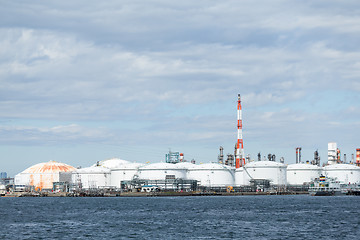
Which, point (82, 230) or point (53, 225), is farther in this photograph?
point (53, 225)

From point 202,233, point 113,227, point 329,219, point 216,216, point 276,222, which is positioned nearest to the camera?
point 202,233

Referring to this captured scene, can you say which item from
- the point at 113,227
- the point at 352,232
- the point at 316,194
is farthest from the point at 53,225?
the point at 316,194

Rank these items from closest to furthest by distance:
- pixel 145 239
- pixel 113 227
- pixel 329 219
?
pixel 145 239 < pixel 113 227 < pixel 329 219

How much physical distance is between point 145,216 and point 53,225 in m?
19.3

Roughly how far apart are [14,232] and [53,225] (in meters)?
9.58

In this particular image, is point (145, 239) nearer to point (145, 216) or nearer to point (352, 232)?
point (352, 232)

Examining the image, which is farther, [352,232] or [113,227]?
[113,227]

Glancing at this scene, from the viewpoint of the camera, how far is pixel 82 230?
69062mm

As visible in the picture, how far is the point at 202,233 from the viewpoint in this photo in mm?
65938

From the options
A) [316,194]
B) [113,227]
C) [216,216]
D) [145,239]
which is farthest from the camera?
[316,194]

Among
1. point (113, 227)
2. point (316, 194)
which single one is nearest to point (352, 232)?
point (113, 227)

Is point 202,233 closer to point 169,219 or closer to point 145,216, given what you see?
point 169,219

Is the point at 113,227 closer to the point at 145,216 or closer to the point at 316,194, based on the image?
the point at 145,216

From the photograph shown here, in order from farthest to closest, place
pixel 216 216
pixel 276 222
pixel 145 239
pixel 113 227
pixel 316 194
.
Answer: pixel 316 194, pixel 216 216, pixel 276 222, pixel 113 227, pixel 145 239
